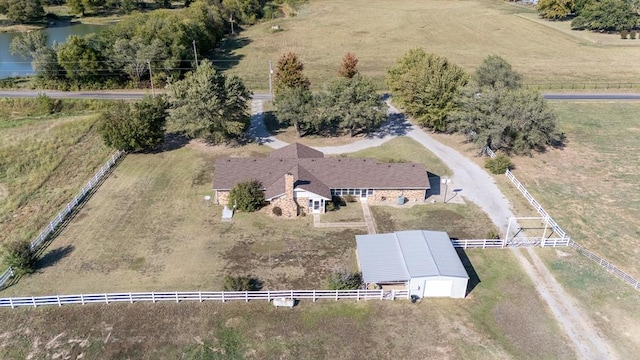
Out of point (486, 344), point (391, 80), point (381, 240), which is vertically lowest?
point (486, 344)

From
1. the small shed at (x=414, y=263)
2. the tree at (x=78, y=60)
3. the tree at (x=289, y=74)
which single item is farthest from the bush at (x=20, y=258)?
the tree at (x=78, y=60)

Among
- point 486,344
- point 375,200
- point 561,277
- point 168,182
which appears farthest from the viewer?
point 168,182

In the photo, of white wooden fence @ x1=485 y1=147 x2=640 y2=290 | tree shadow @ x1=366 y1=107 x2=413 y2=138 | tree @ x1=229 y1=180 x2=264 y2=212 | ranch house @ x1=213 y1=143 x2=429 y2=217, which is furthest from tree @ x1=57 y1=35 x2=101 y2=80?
white wooden fence @ x1=485 y1=147 x2=640 y2=290

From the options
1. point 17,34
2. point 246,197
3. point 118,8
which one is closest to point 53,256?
point 246,197

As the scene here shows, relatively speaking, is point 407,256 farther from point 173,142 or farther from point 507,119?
point 173,142

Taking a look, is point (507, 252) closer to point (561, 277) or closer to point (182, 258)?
point (561, 277)

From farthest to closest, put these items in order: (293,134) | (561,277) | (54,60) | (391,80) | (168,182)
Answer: (54,60)
(391,80)
(293,134)
(168,182)
(561,277)

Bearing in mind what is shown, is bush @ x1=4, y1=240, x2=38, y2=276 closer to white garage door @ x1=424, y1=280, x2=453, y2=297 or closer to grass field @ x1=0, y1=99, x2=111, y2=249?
grass field @ x1=0, y1=99, x2=111, y2=249

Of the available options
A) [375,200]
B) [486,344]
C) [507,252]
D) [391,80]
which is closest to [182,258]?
[375,200]
